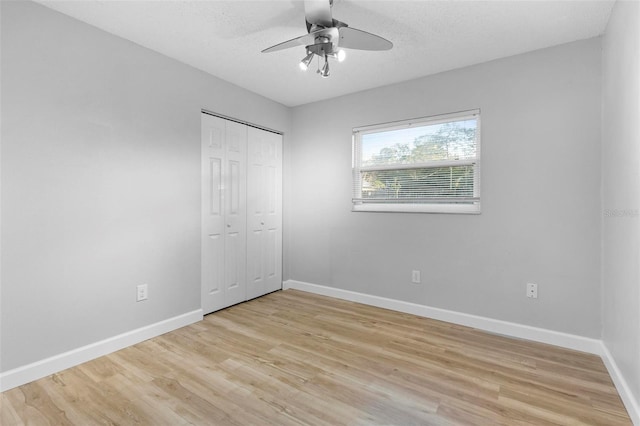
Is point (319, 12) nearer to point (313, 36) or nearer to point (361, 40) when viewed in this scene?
point (313, 36)

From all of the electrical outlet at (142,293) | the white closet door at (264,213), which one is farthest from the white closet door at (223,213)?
the electrical outlet at (142,293)

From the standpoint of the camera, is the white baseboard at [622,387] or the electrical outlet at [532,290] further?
the electrical outlet at [532,290]

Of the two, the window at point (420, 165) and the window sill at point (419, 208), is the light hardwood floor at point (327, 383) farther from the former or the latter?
the window at point (420, 165)

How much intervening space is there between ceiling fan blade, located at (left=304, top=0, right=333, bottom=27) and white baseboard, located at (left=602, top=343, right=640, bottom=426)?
2723mm

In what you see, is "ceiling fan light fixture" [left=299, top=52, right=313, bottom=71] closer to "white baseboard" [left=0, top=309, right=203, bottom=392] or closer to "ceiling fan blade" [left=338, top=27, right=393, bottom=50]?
"ceiling fan blade" [left=338, top=27, right=393, bottom=50]

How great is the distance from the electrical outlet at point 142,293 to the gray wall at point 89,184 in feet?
0.14

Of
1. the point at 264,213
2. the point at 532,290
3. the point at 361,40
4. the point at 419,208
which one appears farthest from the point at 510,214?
the point at 264,213

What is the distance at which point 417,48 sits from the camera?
2629 mm

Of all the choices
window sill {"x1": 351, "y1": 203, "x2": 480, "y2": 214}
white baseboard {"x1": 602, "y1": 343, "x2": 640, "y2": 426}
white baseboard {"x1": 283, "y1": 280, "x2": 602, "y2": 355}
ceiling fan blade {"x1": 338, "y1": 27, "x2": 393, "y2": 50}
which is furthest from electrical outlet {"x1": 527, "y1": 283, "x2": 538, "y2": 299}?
ceiling fan blade {"x1": 338, "y1": 27, "x2": 393, "y2": 50}

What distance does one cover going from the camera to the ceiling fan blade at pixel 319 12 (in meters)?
1.87

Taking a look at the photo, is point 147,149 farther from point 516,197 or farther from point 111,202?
point 516,197

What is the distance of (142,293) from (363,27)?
279cm

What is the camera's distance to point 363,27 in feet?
7.63

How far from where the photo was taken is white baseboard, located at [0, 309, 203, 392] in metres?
1.96
